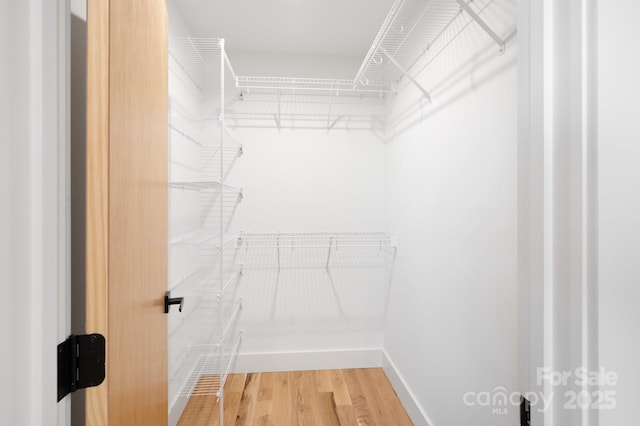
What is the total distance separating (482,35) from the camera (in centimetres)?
116

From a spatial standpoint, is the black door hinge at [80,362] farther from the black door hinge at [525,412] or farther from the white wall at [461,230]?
the white wall at [461,230]

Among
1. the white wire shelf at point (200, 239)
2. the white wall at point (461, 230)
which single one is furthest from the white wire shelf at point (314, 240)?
the white wall at point (461, 230)

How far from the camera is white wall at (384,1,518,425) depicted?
104cm

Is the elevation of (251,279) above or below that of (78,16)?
below

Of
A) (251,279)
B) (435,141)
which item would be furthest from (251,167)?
(435,141)

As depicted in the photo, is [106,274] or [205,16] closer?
[106,274]

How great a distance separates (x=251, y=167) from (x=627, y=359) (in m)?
2.27

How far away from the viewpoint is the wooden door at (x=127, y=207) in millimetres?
545

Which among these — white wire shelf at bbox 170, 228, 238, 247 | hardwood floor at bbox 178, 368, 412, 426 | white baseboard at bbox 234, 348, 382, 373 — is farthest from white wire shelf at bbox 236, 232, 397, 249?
hardwood floor at bbox 178, 368, 412, 426

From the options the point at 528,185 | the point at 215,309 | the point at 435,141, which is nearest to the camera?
the point at 528,185

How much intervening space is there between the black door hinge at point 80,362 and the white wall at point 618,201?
85cm

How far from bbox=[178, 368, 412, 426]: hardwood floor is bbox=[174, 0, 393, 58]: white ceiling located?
264 centimetres
